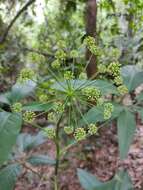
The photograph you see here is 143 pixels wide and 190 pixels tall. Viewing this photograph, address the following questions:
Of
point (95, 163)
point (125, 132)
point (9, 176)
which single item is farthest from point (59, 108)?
point (95, 163)

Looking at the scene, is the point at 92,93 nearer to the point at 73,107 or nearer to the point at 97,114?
the point at 73,107

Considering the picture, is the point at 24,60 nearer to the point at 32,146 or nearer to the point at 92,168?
the point at 92,168

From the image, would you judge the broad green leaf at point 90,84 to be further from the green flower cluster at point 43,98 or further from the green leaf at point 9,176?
the green leaf at point 9,176

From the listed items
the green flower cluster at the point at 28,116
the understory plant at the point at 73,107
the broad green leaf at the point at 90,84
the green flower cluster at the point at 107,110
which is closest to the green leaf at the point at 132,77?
the understory plant at the point at 73,107

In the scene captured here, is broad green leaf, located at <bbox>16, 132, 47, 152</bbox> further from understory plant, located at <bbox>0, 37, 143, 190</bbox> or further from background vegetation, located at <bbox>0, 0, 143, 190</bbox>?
understory plant, located at <bbox>0, 37, 143, 190</bbox>

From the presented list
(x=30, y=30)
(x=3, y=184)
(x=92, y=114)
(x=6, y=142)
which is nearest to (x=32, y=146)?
(x=3, y=184)

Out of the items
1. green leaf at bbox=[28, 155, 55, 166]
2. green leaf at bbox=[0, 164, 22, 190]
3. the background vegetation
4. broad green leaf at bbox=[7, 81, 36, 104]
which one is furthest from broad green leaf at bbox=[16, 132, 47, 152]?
broad green leaf at bbox=[7, 81, 36, 104]
